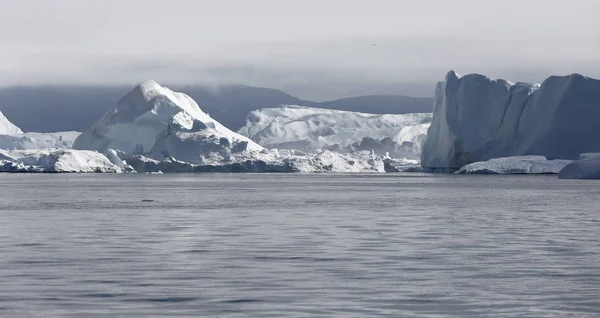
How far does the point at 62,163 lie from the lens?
415ft

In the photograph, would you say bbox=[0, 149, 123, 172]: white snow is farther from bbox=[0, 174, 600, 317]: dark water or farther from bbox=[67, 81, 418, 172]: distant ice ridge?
bbox=[0, 174, 600, 317]: dark water

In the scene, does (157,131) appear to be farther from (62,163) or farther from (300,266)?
(300,266)

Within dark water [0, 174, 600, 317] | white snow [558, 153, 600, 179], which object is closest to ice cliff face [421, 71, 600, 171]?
white snow [558, 153, 600, 179]

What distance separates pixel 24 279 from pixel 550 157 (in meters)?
87.6

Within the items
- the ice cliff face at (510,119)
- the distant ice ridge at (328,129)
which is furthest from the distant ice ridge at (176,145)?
the ice cliff face at (510,119)

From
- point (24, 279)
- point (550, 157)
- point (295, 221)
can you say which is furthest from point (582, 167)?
point (24, 279)

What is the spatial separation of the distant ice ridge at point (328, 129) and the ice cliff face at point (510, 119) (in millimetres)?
59899

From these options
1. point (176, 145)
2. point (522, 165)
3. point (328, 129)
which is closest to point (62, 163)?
point (176, 145)

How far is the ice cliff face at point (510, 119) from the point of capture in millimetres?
96562

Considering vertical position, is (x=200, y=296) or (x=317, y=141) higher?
(x=200, y=296)

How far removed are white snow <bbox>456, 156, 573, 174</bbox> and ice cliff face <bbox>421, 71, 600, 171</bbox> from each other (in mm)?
1269

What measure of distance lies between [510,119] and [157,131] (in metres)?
53.1

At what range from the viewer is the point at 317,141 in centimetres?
17962

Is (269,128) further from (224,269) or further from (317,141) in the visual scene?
(224,269)
